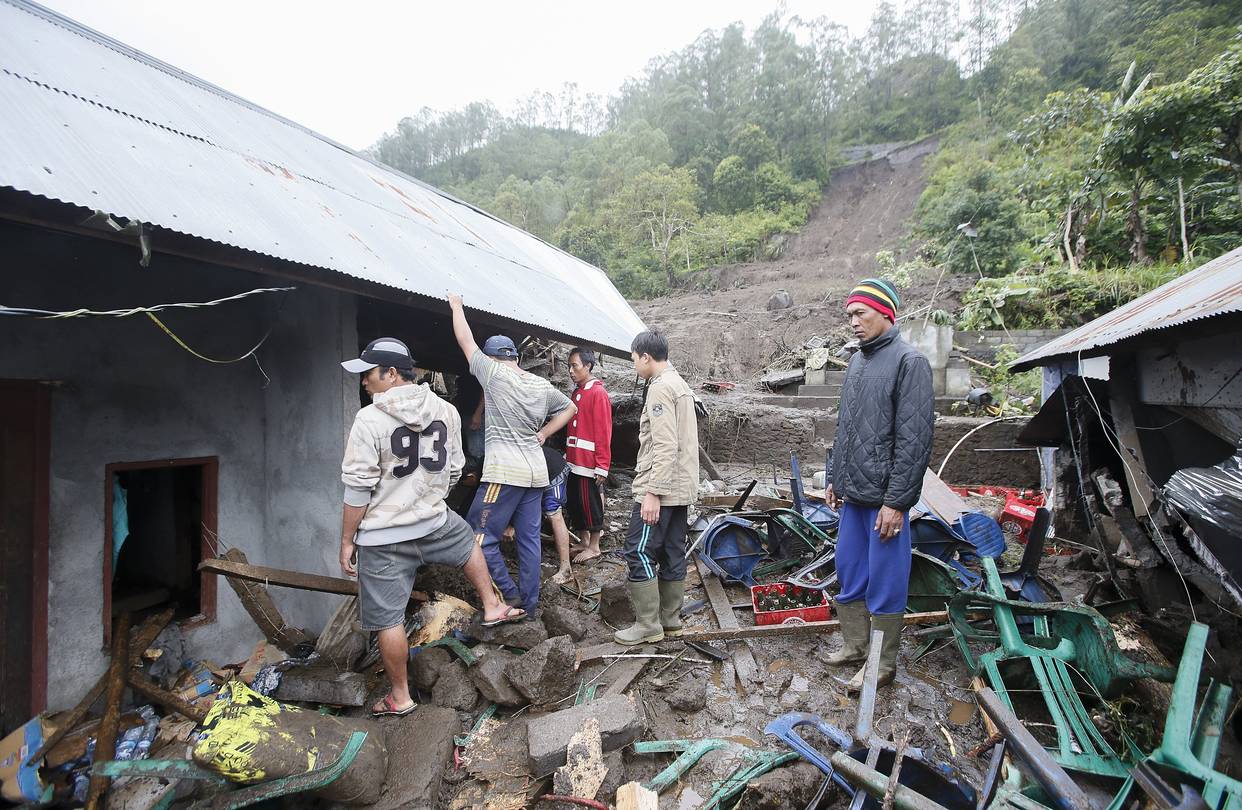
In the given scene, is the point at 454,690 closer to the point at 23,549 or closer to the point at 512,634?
the point at 512,634

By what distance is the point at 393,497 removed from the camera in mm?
3037

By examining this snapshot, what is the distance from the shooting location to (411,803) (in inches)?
96.3

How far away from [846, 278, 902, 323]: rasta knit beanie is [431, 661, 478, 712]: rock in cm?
312

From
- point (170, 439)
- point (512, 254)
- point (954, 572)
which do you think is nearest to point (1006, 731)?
point (954, 572)

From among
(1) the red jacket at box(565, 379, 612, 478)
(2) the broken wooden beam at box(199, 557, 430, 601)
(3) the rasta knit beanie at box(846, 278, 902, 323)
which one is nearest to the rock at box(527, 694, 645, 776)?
(2) the broken wooden beam at box(199, 557, 430, 601)

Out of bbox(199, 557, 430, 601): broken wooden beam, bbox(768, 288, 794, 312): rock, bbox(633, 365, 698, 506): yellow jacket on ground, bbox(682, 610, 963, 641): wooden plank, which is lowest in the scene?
bbox(682, 610, 963, 641): wooden plank

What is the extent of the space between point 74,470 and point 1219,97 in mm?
16189

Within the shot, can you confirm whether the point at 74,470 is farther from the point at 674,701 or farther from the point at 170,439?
the point at 674,701

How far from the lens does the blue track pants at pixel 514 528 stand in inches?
151

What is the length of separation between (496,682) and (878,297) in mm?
3079

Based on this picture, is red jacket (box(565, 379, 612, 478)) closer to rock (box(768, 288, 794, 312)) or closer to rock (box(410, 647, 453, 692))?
Answer: rock (box(410, 647, 453, 692))

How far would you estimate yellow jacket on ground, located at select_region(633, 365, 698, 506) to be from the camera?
346 centimetres

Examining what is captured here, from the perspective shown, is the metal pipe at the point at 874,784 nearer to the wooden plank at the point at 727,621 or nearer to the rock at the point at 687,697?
the rock at the point at 687,697

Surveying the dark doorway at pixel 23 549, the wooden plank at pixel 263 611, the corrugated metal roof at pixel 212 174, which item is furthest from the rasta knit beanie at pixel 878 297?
the dark doorway at pixel 23 549
